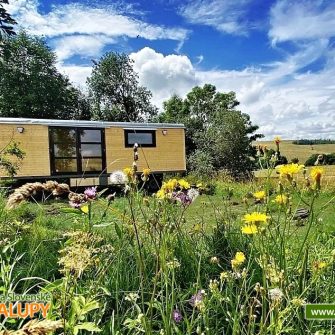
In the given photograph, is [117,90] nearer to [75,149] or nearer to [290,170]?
[75,149]

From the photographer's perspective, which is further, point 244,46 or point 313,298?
point 244,46

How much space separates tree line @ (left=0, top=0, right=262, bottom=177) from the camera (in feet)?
63.9

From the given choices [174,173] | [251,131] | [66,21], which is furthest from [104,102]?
[66,21]

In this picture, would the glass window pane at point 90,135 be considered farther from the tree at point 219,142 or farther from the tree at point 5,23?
the tree at point 5,23

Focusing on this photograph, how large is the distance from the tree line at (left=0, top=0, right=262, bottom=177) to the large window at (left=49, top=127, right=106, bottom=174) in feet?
19.7

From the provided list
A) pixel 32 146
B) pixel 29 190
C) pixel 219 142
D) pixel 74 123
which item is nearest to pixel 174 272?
pixel 29 190

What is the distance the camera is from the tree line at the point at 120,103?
1948cm

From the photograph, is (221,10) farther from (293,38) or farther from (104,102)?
(104,102)

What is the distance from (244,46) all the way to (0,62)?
4.36 m

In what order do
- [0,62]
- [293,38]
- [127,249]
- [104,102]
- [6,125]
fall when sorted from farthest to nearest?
[104,102]
[6,125]
[0,62]
[293,38]
[127,249]

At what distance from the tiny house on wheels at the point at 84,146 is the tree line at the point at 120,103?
375cm

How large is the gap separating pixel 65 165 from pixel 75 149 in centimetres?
64

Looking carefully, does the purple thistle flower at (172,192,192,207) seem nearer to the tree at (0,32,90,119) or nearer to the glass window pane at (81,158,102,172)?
the glass window pane at (81,158,102,172)

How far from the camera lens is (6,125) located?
1105cm
